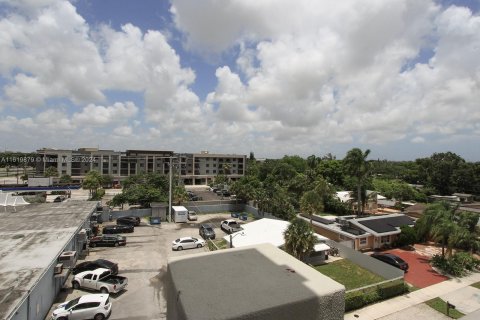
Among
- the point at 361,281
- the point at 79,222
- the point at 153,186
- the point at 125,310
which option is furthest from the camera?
the point at 153,186

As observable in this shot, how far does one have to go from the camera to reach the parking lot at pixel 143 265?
782 inches

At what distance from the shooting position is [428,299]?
21.7 meters

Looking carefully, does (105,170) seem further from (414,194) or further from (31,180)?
(414,194)

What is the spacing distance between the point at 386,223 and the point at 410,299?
1578cm

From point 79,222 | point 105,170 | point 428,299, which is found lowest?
point 428,299

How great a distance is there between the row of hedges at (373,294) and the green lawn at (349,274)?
6.68 feet

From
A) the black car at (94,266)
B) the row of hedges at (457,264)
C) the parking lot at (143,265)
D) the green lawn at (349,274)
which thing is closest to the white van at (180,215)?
the parking lot at (143,265)

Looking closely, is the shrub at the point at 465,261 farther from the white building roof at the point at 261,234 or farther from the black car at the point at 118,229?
the black car at the point at 118,229

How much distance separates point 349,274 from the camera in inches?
1039

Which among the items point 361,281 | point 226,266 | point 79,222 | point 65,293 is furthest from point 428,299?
point 79,222

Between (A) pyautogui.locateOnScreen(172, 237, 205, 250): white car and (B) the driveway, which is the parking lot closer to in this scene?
(A) pyautogui.locateOnScreen(172, 237, 205, 250): white car

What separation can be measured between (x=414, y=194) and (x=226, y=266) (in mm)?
72610

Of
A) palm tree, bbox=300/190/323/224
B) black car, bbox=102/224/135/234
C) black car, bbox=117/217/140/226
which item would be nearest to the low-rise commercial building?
palm tree, bbox=300/190/323/224

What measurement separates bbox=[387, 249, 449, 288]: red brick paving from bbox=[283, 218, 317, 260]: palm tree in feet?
29.5
